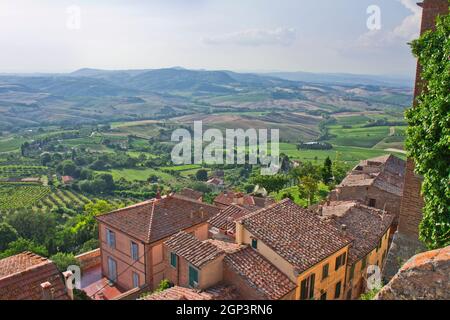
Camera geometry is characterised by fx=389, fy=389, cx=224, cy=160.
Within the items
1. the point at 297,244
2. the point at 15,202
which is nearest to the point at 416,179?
the point at 297,244

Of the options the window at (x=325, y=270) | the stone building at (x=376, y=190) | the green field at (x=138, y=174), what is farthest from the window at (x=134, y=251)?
the green field at (x=138, y=174)

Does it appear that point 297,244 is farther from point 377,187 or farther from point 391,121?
point 391,121

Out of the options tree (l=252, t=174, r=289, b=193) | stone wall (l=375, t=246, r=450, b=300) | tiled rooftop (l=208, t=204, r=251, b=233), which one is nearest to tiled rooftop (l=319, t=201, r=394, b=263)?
tiled rooftop (l=208, t=204, r=251, b=233)

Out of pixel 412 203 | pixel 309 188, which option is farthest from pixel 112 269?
pixel 309 188

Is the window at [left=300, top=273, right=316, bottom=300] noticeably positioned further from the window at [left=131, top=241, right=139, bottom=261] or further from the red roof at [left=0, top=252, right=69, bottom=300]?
the window at [left=131, top=241, right=139, bottom=261]

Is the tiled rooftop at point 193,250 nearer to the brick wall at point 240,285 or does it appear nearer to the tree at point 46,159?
the brick wall at point 240,285

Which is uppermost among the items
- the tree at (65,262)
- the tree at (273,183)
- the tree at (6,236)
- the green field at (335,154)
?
the tree at (65,262)
